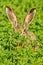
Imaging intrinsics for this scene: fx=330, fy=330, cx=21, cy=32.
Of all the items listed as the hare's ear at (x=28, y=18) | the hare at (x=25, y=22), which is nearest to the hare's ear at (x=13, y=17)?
the hare at (x=25, y=22)

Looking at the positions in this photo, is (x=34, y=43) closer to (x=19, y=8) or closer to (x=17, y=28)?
(x=17, y=28)

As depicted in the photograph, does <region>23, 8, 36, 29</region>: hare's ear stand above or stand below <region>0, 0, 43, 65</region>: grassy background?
above

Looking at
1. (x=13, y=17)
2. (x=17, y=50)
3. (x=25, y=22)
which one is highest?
(x=13, y=17)

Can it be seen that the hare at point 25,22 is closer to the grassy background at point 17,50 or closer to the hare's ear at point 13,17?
the hare's ear at point 13,17

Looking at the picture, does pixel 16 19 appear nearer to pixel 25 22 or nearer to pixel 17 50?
pixel 25 22

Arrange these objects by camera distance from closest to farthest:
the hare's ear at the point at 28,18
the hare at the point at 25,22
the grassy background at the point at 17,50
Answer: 1. the grassy background at the point at 17,50
2. the hare at the point at 25,22
3. the hare's ear at the point at 28,18

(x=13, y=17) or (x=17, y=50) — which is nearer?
(x=17, y=50)

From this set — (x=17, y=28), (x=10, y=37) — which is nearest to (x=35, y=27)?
(x=17, y=28)

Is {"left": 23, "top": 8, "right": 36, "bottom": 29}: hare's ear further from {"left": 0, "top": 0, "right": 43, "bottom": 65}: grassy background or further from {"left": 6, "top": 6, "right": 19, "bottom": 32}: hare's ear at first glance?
{"left": 0, "top": 0, "right": 43, "bottom": 65}: grassy background

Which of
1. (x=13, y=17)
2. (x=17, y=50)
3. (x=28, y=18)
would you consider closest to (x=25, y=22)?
(x=28, y=18)

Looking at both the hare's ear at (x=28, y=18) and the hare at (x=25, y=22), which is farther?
the hare's ear at (x=28, y=18)

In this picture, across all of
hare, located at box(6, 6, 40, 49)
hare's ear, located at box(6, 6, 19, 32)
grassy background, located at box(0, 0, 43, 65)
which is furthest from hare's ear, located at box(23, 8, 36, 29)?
grassy background, located at box(0, 0, 43, 65)

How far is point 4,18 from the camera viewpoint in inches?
352

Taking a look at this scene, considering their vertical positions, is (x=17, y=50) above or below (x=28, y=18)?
below
